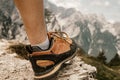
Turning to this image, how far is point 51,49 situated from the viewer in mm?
5078

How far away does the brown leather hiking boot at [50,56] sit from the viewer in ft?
16.1

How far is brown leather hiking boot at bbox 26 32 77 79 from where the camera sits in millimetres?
4910

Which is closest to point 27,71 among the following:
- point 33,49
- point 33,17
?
point 33,49

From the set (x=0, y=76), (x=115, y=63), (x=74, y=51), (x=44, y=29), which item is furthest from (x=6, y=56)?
(x=115, y=63)

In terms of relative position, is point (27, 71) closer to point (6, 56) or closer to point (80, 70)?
point (80, 70)

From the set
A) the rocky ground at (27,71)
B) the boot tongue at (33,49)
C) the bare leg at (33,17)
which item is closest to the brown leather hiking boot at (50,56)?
the boot tongue at (33,49)

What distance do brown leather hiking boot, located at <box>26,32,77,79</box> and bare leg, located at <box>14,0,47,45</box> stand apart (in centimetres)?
33

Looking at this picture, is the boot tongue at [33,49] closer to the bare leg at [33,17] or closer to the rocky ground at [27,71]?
the bare leg at [33,17]

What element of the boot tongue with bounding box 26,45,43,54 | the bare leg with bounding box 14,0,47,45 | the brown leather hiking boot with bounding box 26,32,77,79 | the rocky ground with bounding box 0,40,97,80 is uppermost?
the bare leg with bounding box 14,0,47,45

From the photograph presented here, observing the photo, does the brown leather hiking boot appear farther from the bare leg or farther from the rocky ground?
the rocky ground

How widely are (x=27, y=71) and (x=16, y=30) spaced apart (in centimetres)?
15900

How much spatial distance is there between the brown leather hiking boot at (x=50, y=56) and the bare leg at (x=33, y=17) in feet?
1.10

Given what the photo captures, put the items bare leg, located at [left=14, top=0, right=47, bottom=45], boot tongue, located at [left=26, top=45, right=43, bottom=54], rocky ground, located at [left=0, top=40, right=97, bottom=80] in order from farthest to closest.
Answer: rocky ground, located at [left=0, top=40, right=97, bottom=80]
boot tongue, located at [left=26, top=45, right=43, bottom=54]
bare leg, located at [left=14, top=0, right=47, bottom=45]

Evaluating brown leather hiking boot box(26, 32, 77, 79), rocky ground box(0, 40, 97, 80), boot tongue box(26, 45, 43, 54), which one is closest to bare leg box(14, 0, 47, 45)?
boot tongue box(26, 45, 43, 54)
